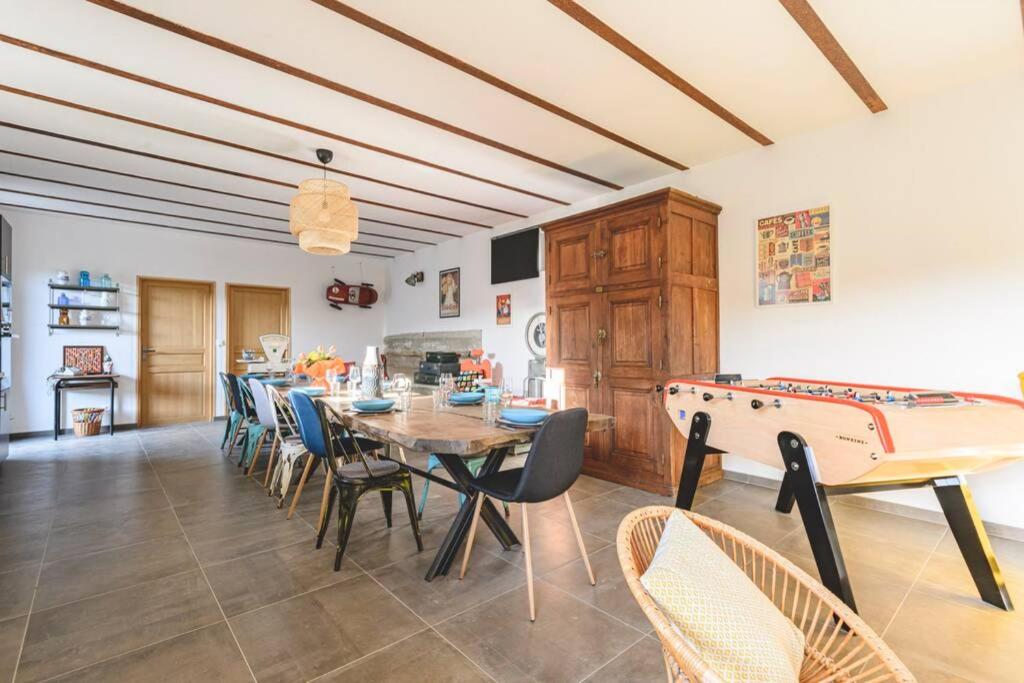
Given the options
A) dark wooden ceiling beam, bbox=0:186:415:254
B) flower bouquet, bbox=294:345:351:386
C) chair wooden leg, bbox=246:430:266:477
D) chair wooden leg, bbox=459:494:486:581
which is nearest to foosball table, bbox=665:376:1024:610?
chair wooden leg, bbox=459:494:486:581

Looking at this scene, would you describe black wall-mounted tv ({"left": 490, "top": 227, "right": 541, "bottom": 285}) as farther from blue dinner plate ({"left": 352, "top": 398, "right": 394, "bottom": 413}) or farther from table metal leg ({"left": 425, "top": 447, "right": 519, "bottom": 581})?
table metal leg ({"left": 425, "top": 447, "right": 519, "bottom": 581})

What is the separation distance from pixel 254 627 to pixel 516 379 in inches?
164

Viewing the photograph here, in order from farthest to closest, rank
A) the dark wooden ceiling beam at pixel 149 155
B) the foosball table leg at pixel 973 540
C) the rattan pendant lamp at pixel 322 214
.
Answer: the rattan pendant lamp at pixel 322 214 < the dark wooden ceiling beam at pixel 149 155 < the foosball table leg at pixel 973 540

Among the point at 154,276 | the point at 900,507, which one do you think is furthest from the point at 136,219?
the point at 900,507

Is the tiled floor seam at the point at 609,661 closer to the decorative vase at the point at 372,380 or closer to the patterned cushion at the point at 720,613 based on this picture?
the patterned cushion at the point at 720,613

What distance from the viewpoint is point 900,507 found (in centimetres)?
319

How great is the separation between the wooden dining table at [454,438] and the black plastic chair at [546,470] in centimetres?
11

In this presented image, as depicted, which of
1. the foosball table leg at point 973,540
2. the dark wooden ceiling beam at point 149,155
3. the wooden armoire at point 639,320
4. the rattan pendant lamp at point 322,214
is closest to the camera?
the foosball table leg at point 973,540

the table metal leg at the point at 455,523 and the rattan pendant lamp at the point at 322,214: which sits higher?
the rattan pendant lamp at the point at 322,214

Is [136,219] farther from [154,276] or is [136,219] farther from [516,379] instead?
[516,379]

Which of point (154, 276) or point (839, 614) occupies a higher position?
point (154, 276)

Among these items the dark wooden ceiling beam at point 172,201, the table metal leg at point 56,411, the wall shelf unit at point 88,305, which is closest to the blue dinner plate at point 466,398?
the dark wooden ceiling beam at point 172,201

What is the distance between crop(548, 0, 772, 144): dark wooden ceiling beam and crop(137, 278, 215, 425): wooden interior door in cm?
673

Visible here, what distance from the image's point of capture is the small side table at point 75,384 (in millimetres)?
5664
